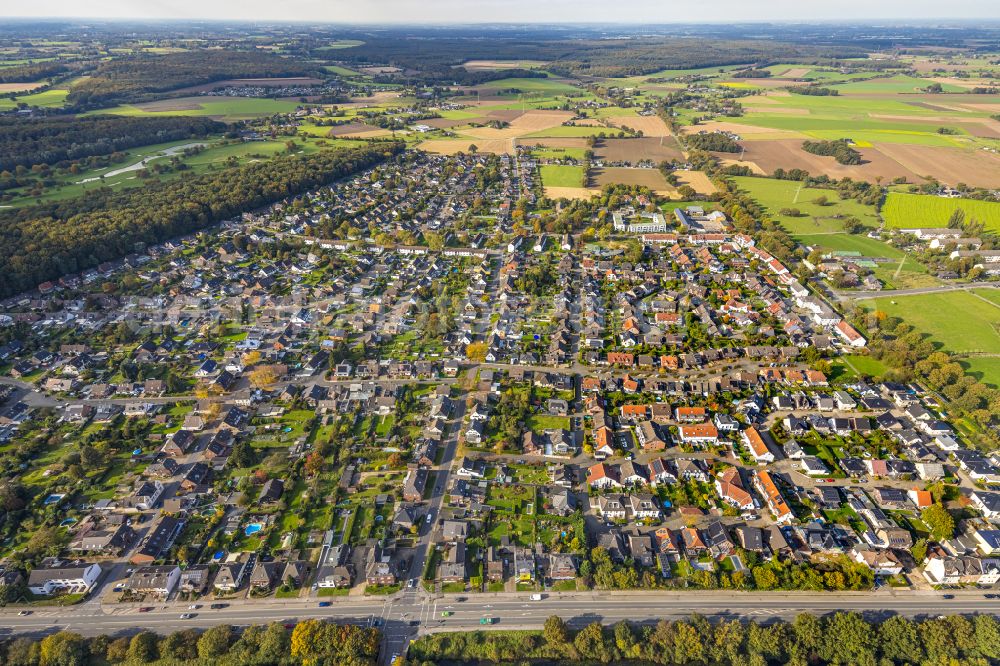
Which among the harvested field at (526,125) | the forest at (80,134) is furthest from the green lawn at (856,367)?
the forest at (80,134)

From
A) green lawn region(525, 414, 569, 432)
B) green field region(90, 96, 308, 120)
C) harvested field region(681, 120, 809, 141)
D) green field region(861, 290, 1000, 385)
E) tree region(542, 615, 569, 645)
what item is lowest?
tree region(542, 615, 569, 645)

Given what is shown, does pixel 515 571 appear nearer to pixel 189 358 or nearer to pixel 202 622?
pixel 202 622

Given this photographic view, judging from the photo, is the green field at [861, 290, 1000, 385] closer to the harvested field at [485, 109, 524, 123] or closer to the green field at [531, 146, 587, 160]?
the green field at [531, 146, 587, 160]

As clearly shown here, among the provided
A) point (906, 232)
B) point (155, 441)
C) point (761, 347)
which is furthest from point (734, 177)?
point (155, 441)

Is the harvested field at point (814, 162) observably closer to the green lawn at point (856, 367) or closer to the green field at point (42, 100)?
the green lawn at point (856, 367)

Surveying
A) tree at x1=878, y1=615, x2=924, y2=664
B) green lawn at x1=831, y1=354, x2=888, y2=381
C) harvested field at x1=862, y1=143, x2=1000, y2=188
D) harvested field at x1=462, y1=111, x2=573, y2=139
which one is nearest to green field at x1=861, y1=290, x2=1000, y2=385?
green lawn at x1=831, y1=354, x2=888, y2=381

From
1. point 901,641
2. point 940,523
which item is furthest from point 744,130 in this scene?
point 901,641

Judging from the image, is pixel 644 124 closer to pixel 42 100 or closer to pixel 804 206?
pixel 804 206
